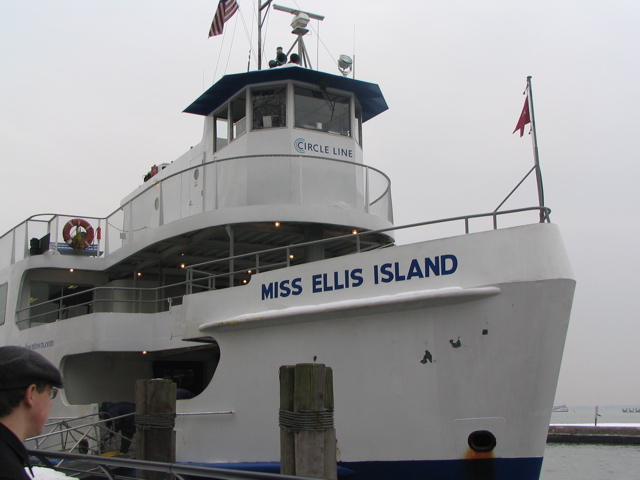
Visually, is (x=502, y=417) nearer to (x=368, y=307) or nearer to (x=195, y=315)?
(x=368, y=307)

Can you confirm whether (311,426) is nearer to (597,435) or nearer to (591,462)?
(591,462)

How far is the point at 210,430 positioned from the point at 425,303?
3.56 m

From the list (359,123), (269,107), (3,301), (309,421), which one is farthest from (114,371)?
(309,421)

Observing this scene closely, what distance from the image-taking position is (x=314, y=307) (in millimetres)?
8828

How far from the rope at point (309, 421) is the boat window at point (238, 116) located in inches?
272

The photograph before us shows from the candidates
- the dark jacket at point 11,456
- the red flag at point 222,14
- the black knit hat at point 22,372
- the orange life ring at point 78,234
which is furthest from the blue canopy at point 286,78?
the dark jacket at point 11,456

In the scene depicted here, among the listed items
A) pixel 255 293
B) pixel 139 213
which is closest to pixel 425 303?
pixel 255 293

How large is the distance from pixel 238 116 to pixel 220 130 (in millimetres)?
610

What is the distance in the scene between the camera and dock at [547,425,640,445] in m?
29.5

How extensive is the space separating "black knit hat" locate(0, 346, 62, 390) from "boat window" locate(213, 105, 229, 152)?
1149cm

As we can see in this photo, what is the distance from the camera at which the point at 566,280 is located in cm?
786

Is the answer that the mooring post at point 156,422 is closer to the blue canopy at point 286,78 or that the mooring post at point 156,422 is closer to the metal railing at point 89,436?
the metal railing at point 89,436

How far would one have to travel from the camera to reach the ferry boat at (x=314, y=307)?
784cm

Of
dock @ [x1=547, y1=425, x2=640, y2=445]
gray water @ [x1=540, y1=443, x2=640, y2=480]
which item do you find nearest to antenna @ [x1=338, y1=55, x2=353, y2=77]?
gray water @ [x1=540, y1=443, x2=640, y2=480]
